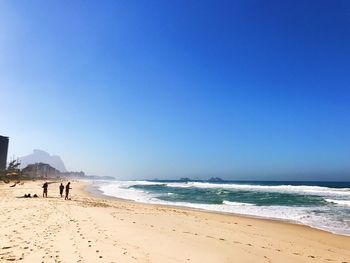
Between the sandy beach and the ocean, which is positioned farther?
the ocean

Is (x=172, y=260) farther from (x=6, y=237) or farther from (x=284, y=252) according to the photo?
(x=6, y=237)

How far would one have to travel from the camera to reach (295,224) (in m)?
18.0

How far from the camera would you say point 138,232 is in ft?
39.1

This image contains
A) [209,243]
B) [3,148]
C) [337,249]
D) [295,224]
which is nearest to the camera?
[209,243]

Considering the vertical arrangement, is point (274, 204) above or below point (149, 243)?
below

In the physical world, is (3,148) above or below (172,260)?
above

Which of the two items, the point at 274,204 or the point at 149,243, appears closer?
the point at 149,243

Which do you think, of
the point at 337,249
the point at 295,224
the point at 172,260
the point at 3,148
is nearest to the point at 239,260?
the point at 172,260

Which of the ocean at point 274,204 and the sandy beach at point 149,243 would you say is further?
the ocean at point 274,204

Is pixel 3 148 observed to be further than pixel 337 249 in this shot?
Yes

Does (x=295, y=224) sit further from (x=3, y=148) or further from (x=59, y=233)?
(x=3, y=148)

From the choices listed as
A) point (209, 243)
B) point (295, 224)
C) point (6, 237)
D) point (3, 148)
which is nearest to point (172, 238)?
point (209, 243)

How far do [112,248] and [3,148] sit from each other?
318 ft

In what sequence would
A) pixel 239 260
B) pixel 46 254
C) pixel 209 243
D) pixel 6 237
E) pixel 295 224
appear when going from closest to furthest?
pixel 46 254, pixel 239 260, pixel 6 237, pixel 209 243, pixel 295 224
